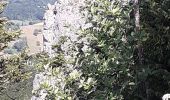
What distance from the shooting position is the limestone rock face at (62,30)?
5949 millimetres

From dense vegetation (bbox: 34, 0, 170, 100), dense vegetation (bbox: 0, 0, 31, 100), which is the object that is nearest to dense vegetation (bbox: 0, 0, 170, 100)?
dense vegetation (bbox: 34, 0, 170, 100)

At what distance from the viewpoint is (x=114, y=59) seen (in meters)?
4.94

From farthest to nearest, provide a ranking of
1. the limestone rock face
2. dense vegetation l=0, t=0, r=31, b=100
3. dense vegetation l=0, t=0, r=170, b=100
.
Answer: dense vegetation l=0, t=0, r=31, b=100 < the limestone rock face < dense vegetation l=0, t=0, r=170, b=100

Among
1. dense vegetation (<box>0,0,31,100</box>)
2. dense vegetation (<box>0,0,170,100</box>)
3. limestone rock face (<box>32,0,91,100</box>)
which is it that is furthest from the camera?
dense vegetation (<box>0,0,31,100</box>)

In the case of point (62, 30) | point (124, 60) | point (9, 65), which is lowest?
point (9, 65)

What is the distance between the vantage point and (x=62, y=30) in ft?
27.6

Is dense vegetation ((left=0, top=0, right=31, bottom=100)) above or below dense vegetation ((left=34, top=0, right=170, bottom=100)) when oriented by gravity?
below

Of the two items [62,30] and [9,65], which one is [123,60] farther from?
[9,65]

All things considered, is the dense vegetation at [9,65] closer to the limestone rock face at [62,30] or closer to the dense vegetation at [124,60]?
the limestone rock face at [62,30]

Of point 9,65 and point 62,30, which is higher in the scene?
point 62,30

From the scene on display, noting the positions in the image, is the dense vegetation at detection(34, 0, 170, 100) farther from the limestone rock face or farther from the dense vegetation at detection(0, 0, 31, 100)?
the dense vegetation at detection(0, 0, 31, 100)

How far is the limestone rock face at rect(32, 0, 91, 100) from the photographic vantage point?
595 centimetres

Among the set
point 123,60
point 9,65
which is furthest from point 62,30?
point 9,65

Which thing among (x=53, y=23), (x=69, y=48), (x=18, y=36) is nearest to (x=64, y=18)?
(x=53, y=23)
